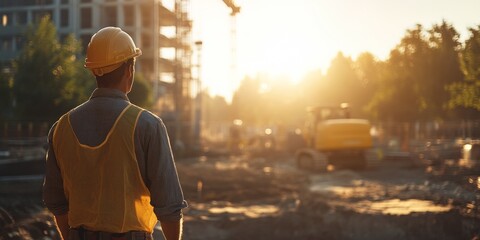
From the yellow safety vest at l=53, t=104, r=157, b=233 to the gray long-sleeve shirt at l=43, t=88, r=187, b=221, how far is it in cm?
3

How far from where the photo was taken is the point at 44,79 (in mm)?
30188

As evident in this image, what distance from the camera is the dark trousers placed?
2578mm

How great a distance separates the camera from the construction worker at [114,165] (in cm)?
256

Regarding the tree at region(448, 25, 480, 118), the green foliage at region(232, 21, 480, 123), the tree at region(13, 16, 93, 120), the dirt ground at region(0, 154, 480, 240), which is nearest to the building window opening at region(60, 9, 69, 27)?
the green foliage at region(232, 21, 480, 123)

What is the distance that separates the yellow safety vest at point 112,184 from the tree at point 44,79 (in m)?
28.3

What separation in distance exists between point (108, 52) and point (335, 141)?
2125 cm

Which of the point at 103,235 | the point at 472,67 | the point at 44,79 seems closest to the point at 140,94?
the point at 44,79

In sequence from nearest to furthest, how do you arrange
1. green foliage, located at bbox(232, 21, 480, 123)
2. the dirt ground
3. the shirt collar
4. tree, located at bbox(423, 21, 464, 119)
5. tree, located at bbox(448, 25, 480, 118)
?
the shirt collar, the dirt ground, tree, located at bbox(448, 25, 480, 118), green foliage, located at bbox(232, 21, 480, 123), tree, located at bbox(423, 21, 464, 119)

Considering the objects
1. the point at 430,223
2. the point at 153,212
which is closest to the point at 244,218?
the point at 430,223

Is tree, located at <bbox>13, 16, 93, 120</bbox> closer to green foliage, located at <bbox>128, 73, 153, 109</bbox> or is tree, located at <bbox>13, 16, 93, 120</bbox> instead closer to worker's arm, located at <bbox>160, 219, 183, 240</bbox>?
green foliage, located at <bbox>128, 73, 153, 109</bbox>

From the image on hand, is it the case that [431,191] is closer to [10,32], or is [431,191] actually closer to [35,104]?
[35,104]

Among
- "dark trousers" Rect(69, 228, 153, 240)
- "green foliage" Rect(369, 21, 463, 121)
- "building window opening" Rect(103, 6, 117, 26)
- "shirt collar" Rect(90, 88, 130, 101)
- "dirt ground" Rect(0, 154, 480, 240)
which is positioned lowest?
"dirt ground" Rect(0, 154, 480, 240)

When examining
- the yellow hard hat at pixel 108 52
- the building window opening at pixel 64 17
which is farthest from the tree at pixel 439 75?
the building window opening at pixel 64 17

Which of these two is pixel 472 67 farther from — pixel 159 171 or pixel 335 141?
pixel 335 141
